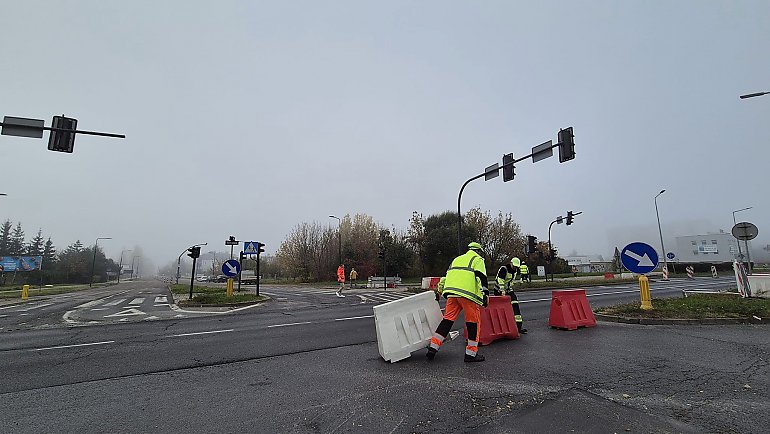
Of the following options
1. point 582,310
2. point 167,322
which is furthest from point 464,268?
point 167,322

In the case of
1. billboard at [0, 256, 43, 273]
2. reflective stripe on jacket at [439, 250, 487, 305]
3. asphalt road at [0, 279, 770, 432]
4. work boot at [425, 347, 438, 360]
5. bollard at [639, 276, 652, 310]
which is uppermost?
billboard at [0, 256, 43, 273]

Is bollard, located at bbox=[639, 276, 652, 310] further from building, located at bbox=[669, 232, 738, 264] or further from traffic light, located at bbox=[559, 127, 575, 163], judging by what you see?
building, located at bbox=[669, 232, 738, 264]

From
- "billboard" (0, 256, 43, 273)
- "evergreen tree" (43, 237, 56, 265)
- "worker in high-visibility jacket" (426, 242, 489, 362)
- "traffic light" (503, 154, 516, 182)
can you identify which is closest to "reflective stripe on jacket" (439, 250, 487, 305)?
"worker in high-visibility jacket" (426, 242, 489, 362)

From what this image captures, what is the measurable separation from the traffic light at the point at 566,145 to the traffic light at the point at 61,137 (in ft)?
55.2

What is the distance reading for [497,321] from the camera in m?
7.23

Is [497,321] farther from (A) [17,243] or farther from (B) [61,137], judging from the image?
(A) [17,243]

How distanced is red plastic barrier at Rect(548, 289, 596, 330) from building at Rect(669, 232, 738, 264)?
89225 millimetres

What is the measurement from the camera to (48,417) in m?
3.72

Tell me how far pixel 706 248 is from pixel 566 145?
9197cm

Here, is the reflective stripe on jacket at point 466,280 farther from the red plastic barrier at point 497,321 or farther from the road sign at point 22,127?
the road sign at point 22,127

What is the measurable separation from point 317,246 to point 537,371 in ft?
158

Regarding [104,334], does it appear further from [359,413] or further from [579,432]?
[579,432]

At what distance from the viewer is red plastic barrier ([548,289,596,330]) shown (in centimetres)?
827

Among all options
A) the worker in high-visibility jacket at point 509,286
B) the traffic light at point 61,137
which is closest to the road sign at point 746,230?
the worker in high-visibility jacket at point 509,286
